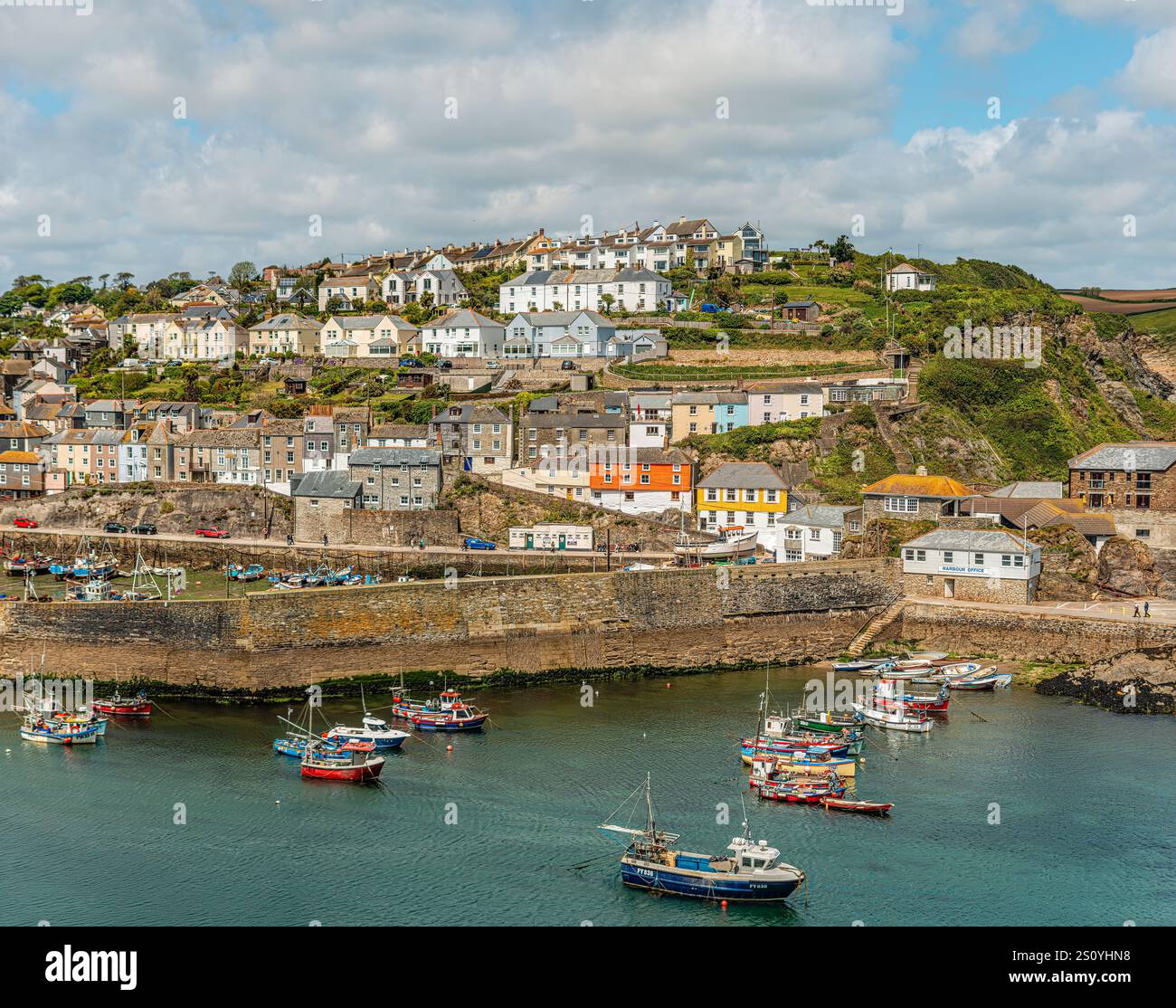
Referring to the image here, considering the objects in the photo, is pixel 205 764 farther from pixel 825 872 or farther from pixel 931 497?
pixel 931 497

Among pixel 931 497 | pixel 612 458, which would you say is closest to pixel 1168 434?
pixel 931 497

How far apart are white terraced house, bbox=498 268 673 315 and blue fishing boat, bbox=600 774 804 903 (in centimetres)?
4910

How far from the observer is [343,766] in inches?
1088

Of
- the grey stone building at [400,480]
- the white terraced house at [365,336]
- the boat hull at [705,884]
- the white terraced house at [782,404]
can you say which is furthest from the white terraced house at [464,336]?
the boat hull at [705,884]

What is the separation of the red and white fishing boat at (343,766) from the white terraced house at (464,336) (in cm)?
3930

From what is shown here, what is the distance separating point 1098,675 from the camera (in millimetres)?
34094

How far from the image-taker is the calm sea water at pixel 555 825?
21391mm

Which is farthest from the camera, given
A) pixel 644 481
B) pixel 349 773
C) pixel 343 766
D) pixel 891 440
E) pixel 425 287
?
pixel 425 287

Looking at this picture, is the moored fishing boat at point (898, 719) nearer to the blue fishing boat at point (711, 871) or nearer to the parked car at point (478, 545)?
the blue fishing boat at point (711, 871)

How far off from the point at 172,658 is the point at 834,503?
24.8 metres

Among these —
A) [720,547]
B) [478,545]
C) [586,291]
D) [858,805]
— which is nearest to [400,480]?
[478,545]

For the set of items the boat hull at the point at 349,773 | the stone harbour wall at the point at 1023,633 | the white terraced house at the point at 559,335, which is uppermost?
the white terraced house at the point at 559,335

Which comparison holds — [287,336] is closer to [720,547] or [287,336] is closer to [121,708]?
[720,547]

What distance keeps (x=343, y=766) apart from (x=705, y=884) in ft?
32.1
